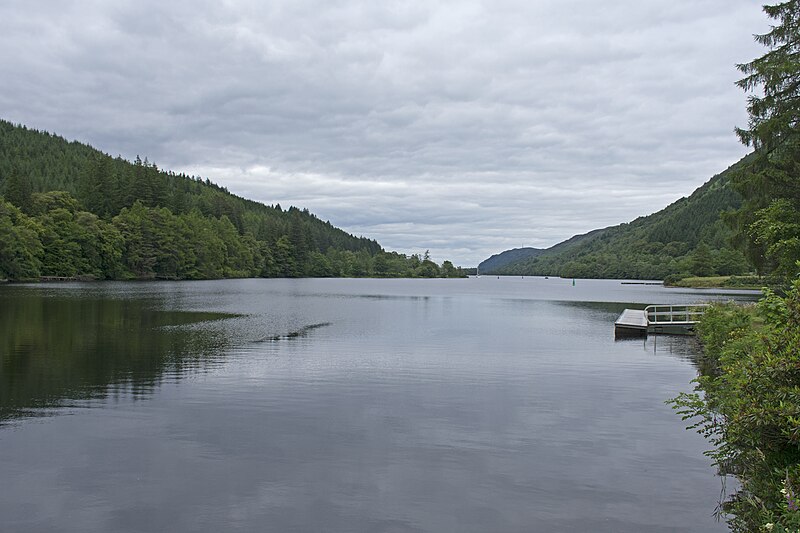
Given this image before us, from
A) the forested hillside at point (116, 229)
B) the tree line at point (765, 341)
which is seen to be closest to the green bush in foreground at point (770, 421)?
the tree line at point (765, 341)

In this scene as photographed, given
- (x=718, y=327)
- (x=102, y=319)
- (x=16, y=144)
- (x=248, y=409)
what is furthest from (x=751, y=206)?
(x=16, y=144)

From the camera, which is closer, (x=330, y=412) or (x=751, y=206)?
(x=330, y=412)

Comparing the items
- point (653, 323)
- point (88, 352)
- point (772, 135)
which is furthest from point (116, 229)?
point (772, 135)

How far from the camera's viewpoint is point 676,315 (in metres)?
51.2

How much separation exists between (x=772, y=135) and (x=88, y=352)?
97.1 feet

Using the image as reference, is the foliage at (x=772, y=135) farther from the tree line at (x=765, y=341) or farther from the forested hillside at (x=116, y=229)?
the forested hillside at (x=116, y=229)

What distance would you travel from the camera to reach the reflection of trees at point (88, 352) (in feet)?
59.4

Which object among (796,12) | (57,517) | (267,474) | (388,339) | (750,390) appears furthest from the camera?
(388,339)

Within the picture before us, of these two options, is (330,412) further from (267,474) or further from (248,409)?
(267,474)

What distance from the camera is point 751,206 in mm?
27891

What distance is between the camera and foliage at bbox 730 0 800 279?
2492 cm

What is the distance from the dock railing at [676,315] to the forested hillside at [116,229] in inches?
3492

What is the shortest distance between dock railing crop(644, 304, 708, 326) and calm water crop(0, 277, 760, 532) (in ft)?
39.5

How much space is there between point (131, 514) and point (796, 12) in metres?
30.8
